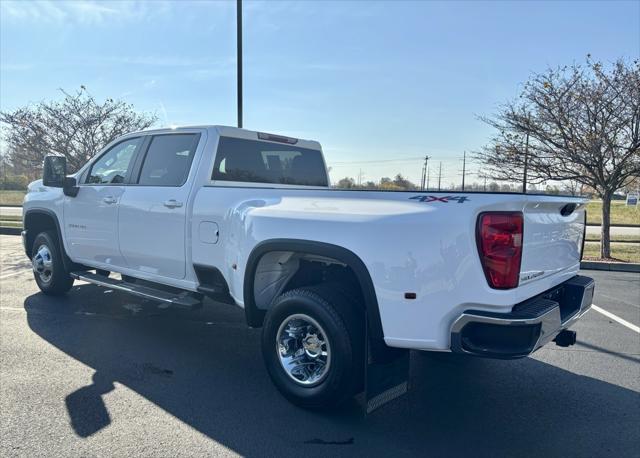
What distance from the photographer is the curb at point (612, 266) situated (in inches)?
402

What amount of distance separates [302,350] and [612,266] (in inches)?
371

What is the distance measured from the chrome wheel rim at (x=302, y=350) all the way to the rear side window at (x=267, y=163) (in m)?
1.72

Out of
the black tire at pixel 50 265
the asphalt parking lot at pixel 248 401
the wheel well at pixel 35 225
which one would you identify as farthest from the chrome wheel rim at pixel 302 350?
the wheel well at pixel 35 225

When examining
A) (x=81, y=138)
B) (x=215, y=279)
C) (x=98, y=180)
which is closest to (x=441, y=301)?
(x=215, y=279)

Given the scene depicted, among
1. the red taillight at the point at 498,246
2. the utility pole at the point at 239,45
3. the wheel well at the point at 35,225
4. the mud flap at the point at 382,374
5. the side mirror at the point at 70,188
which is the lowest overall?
the mud flap at the point at 382,374

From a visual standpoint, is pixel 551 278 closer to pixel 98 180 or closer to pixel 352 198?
pixel 352 198

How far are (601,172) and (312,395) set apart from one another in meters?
10.1

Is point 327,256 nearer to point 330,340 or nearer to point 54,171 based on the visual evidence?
point 330,340

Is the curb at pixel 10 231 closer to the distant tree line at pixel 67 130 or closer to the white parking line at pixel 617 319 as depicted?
the distant tree line at pixel 67 130

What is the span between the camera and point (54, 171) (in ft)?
17.8

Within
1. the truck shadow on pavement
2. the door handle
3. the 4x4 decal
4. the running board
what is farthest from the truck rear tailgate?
the door handle

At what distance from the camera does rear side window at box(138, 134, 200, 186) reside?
14.7 feet

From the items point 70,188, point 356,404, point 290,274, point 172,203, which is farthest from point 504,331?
point 70,188

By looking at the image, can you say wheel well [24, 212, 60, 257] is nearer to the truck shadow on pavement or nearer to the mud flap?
the truck shadow on pavement
